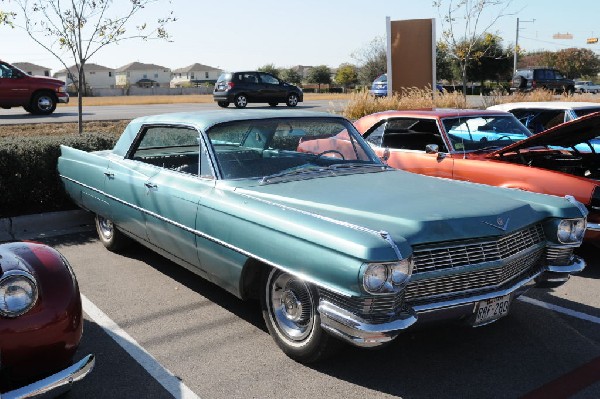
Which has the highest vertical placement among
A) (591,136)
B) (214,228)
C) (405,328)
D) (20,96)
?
(20,96)

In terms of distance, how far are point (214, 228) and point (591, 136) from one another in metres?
4.04

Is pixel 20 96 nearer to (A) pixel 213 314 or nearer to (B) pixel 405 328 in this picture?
(A) pixel 213 314

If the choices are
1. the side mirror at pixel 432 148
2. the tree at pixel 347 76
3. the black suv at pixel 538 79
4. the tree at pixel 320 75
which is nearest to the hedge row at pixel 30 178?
the side mirror at pixel 432 148

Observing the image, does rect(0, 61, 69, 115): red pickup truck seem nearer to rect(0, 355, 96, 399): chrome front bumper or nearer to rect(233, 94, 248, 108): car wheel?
rect(233, 94, 248, 108): car wheel

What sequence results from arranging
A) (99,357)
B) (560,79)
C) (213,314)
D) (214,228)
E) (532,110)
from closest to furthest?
(99,357) < (214,228) < (213,314) < (532,110) < (560,79)

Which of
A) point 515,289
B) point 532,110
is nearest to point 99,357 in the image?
point 515,289

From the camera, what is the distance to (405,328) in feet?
9.72

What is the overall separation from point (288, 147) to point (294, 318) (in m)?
1.65

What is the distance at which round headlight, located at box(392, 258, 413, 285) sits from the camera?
2.96 m

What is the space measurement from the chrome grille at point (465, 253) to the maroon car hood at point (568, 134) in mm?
2323

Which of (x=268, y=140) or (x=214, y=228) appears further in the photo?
(x=268, y=140)

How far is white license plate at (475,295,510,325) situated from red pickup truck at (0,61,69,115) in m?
16.8

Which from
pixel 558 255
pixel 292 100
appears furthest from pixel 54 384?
pixel 292 100

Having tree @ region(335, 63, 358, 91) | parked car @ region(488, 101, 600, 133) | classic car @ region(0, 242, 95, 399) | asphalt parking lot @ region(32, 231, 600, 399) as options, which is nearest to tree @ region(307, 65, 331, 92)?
tree @ region(335, 63, 358, 91)
